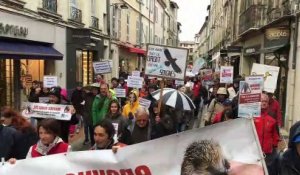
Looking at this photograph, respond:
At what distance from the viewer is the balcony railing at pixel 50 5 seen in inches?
666

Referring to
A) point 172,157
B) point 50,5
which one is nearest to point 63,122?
point 172,157

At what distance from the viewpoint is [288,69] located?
50.3 ft

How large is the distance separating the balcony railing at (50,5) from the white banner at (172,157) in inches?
534

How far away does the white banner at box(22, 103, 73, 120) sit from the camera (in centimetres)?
727

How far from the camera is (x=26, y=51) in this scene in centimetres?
1459

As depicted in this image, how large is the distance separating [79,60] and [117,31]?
8083 millimetres

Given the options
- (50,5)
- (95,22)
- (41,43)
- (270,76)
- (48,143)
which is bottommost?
(48,143)

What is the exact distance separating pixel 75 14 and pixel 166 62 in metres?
12.3

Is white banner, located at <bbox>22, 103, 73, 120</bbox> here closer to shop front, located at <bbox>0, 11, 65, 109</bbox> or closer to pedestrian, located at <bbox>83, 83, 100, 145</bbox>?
pedestrian, located at <bbox>83, 83, 100, 145</bbox>

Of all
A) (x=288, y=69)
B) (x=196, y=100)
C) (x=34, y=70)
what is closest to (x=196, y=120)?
(x=196, y=100)

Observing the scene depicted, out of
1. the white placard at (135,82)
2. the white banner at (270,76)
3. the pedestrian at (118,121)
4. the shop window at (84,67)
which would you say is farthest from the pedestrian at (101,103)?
the shop window at (84,67)

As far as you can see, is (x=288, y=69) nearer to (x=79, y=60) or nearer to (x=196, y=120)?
(x=196, y=120)

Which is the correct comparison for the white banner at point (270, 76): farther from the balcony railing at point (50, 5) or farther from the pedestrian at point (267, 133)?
the balcony railing at point (50, 5)

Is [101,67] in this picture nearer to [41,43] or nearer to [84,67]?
[41,43]
